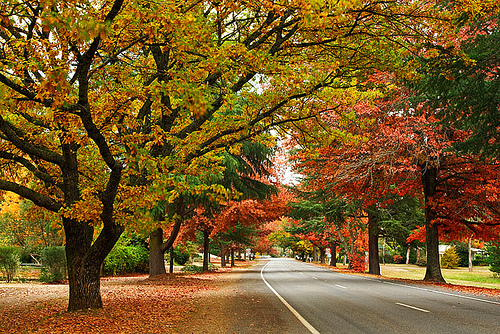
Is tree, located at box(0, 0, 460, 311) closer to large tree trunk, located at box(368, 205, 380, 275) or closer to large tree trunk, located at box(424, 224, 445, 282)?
large tree trunk, located at box(424, 224, 445, 282)

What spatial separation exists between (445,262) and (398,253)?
720 inches

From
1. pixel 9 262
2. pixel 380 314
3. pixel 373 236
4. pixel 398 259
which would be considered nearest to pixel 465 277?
pixel 373 236

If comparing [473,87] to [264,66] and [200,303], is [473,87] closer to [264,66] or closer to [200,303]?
[264,66]

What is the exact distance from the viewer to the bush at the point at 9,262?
20938mm

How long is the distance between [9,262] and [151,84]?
19793mm

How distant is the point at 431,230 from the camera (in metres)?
22.9

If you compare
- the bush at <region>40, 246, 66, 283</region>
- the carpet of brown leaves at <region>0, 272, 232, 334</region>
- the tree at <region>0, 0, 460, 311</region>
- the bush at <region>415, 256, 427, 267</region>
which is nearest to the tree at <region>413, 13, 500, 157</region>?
the tree at <region>0, 0, 460, 311</region>

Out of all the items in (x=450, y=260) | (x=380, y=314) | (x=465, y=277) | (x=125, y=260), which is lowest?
(x=450, y=260)

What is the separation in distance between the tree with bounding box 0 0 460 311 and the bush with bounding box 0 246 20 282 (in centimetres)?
1166

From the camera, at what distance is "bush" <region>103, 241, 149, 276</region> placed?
26.5 m

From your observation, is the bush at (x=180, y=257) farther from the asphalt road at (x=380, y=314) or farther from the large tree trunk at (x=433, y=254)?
the asphalt road at (x=380, y=314)

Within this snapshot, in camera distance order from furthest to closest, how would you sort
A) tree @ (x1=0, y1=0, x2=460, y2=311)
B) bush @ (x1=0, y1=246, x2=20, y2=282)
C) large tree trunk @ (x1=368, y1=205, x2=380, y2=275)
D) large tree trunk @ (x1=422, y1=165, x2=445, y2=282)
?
1. large tree trunk @ (x1=368, y1=205, x2=380, y2=275)
2. large tree trunk @ (x1=422, y1=165, x2=445, y2=282)
3. bush @ (x1=0, y1=246, x2=20, y2=282)
4. tree @ (x1=0, y1=0, x2=460, y2=311)

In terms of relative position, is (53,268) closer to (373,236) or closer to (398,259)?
(373,236)

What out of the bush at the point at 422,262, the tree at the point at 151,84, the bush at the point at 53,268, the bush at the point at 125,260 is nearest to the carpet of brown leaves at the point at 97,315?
the tree at the point at 151,84
